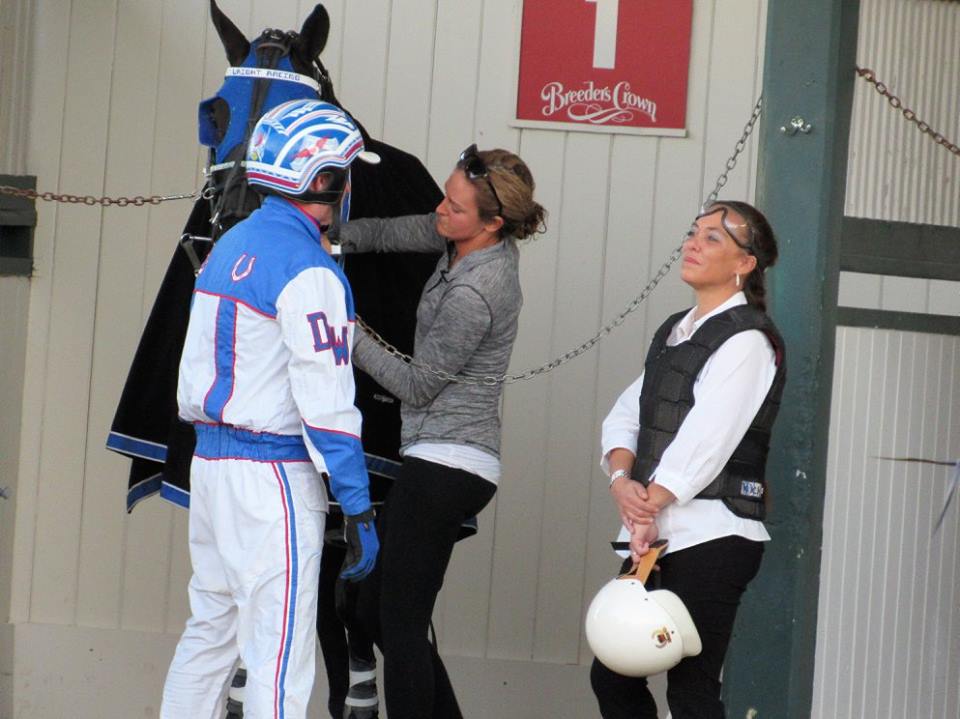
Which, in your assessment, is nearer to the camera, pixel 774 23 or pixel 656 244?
pixel 774 23

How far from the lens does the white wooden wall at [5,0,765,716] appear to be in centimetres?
518

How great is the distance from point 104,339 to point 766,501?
271cm

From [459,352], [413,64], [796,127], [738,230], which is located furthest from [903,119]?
[413,64]

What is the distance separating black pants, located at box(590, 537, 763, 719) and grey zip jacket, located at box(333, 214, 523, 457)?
0.78 metres

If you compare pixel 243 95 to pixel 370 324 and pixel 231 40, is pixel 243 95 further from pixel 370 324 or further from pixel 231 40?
pixel 370 324

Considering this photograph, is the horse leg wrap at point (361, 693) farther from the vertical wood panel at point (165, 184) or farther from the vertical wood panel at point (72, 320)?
the vertical wood panel at point (72, 320)

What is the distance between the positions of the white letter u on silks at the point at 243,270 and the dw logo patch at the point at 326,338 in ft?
0.61

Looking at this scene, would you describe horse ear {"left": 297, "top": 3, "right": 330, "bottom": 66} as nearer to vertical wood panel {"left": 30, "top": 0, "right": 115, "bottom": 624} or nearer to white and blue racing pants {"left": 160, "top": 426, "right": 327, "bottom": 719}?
white and blue racing pants {"left": 160, "top": 426, "right": 327, "bottom": 719}

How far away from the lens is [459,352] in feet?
12.7

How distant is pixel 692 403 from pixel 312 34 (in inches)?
61.9

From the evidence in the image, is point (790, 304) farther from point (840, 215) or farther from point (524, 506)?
point (524, 506)

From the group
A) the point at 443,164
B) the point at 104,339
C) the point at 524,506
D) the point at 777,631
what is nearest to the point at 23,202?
the point at 104,339

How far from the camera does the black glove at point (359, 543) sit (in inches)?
135

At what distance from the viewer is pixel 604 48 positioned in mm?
5176
